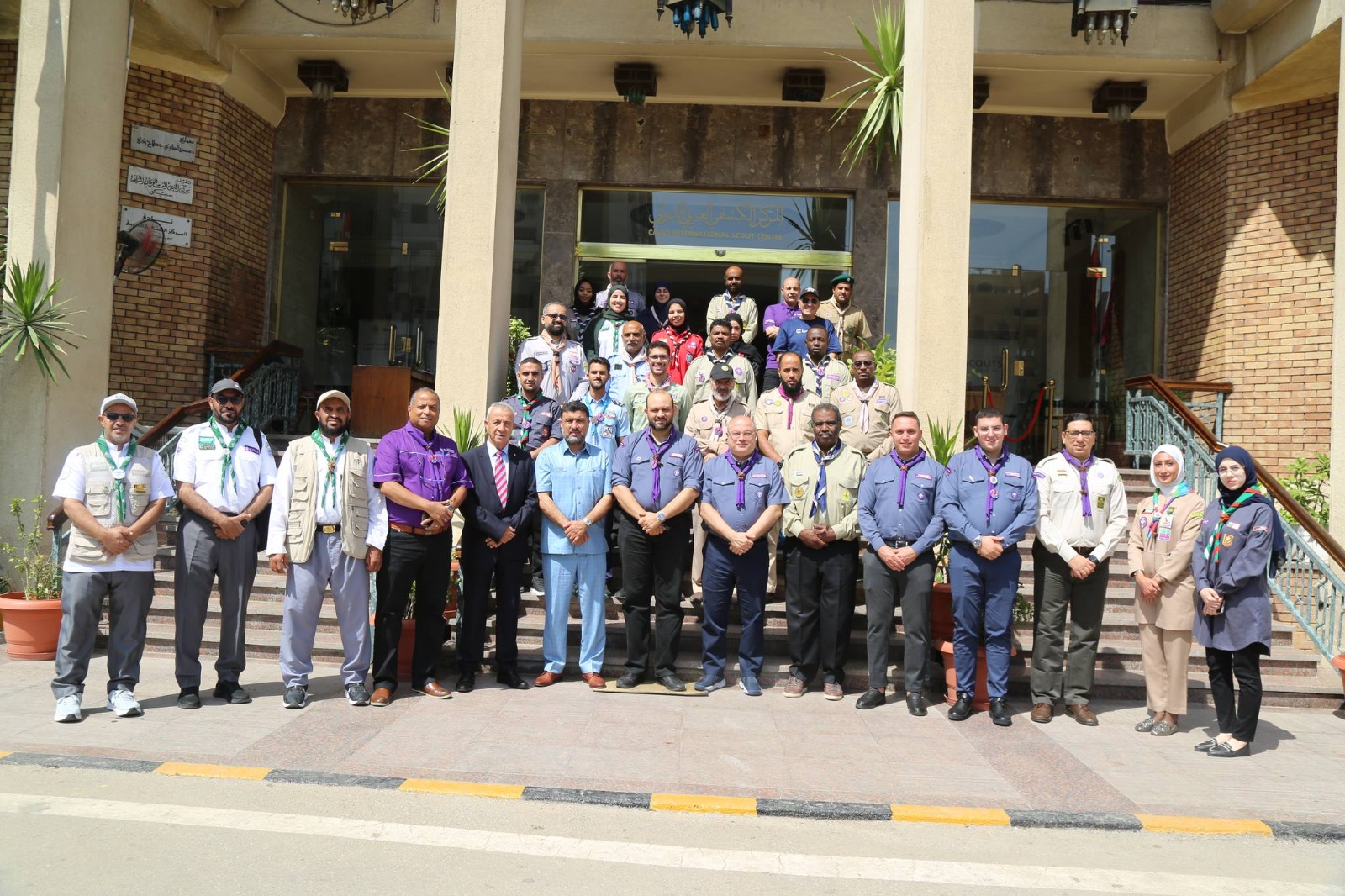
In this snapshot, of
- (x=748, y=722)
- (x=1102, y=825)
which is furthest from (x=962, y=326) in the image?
(x=1102, y=825)

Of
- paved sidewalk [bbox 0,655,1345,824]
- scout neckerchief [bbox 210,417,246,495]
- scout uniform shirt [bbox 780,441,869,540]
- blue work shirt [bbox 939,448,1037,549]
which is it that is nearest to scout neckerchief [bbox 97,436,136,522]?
scout neckerchief [bbox 210,417,246,495]

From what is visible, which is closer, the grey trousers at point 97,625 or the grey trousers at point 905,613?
the grey trousers at point 97,625

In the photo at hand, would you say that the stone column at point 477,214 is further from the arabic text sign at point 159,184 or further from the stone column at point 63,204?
the arabic text sign at point 159,184

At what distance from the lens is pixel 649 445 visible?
22.5 ft

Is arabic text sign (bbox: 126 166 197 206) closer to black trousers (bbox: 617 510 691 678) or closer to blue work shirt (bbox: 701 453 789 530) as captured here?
black trousers (bbox: 617 510 691 678)

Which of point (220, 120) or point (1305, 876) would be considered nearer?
→ point (1305, 876)

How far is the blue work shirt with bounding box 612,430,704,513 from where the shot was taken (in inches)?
267

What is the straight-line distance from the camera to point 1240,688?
5855 millimetres

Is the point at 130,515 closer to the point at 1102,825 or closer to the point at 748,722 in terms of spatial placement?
the point at 748,722

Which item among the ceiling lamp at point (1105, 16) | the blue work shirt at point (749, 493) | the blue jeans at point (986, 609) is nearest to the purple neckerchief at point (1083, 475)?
the blue jeans at point (986, 609)

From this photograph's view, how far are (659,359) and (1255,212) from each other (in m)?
7.53

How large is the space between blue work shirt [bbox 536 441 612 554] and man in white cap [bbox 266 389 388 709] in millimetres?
1082

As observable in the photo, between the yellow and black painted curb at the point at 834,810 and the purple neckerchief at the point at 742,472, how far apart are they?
2404 mm

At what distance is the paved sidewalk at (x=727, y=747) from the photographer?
4.94 m
